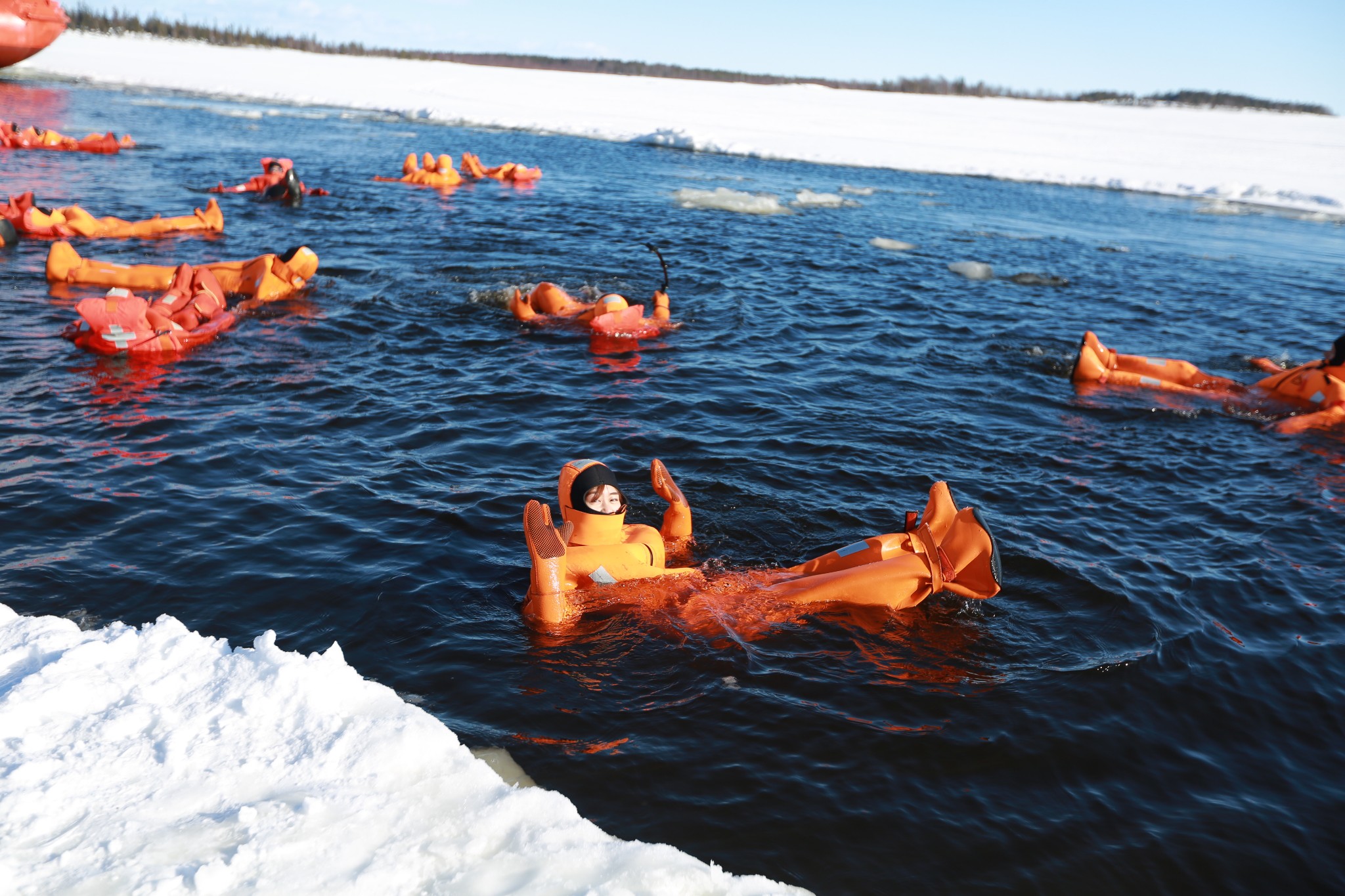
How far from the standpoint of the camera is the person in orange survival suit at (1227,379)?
9578mm

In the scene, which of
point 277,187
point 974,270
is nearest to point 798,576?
point 974,270

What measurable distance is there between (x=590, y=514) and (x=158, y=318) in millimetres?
6645

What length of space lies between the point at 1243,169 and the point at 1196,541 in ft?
93.4

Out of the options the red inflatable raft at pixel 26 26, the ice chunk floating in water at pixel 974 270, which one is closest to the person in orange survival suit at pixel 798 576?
the ice chunk floating in water at pixel 974 270

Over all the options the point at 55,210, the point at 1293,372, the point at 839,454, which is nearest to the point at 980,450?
the point at 839,454

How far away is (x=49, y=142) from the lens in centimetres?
2258

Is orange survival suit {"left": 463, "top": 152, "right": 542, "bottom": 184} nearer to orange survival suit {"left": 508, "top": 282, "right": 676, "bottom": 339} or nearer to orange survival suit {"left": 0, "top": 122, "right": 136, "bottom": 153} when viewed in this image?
orange survival suit {"left": 0, "top": 122, "right": 136, "bottom": 153}

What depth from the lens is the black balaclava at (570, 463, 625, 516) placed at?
5758 millimetres

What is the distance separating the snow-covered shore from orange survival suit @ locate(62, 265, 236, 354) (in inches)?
924

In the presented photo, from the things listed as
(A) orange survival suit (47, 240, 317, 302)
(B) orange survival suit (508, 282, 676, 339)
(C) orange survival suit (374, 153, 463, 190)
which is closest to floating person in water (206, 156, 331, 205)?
(C) orange survival suit (374, 153, 463, 190)

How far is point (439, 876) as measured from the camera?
3471mm

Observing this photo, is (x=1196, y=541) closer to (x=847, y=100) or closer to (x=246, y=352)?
(x=246, y=352)

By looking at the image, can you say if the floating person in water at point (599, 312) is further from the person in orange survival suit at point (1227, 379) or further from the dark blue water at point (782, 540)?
the person in orange survival suit at point (1227, 379)

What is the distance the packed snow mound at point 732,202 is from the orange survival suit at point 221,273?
10602 millimetres
